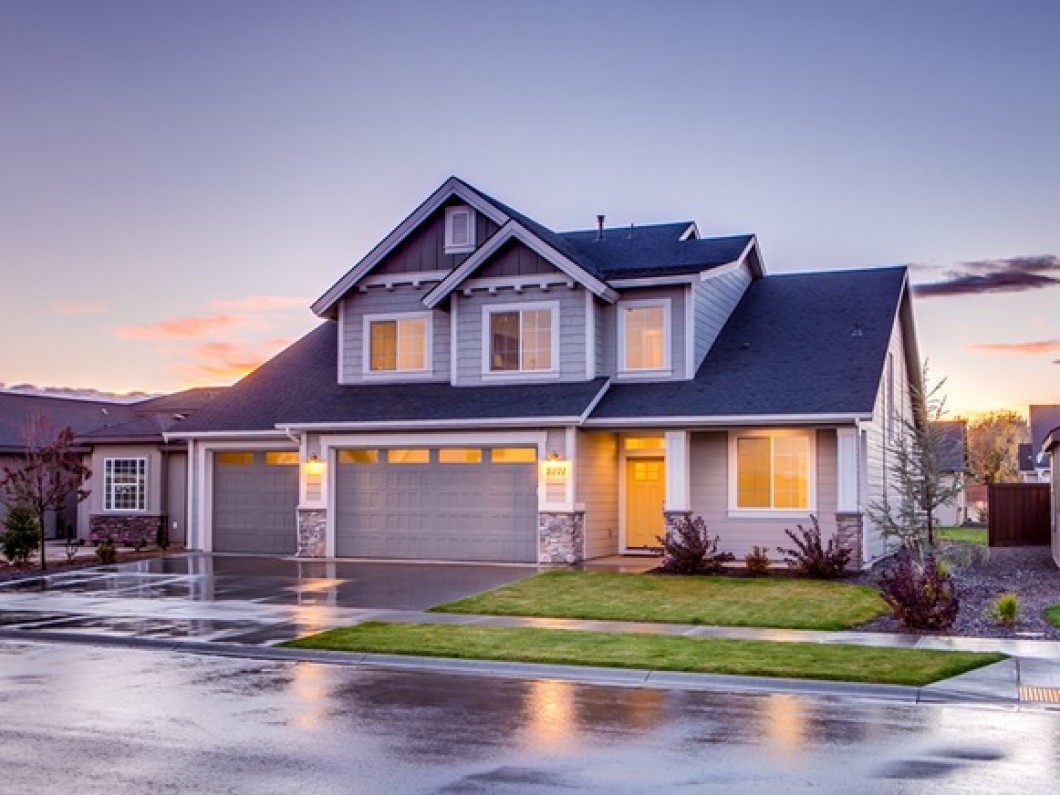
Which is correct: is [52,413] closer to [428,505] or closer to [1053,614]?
[428,505]

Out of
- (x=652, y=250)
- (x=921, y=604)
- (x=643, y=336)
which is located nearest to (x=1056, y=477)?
(x=643, y=336)

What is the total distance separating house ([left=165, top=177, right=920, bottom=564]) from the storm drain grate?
1168 centimetres

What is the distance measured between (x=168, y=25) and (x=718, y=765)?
20240mm

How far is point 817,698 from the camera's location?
1180 cm

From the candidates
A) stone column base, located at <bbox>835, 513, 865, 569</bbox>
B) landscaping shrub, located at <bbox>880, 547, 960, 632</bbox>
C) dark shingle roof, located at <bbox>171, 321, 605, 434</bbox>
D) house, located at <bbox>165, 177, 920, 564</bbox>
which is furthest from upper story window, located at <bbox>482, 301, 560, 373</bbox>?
landscaping shrub, located at <bbox>880, 547, 960, 632</bbox>

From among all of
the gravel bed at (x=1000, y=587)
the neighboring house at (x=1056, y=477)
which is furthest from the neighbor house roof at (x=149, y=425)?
the neighboring house at (x=1056, y=477)

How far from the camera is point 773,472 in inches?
990

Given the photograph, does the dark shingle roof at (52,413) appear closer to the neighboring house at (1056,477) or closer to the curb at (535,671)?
the curb at (535,671)

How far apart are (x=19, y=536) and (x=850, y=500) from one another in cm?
1926

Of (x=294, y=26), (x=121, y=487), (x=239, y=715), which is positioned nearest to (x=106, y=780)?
(x=239, y=715)

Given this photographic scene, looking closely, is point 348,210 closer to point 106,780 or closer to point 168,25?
point 168,25

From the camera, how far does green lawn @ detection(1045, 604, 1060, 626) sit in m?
16.8

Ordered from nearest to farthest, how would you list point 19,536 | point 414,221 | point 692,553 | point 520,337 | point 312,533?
point 692,553, point 19,536, point 520,337, point 312,533, point 414,221

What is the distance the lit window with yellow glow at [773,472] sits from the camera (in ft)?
81.6
